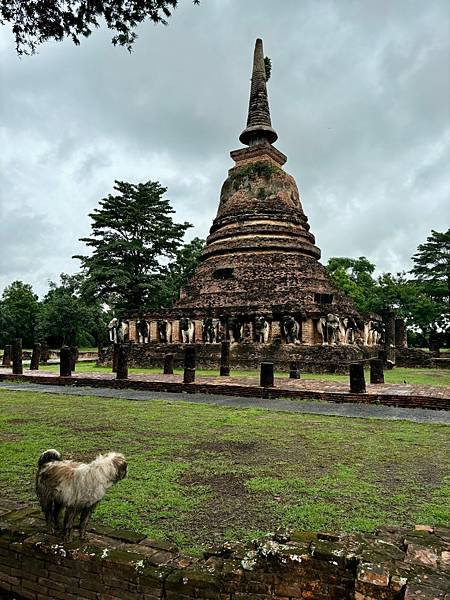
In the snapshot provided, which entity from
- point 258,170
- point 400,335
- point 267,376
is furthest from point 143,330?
point 400,335

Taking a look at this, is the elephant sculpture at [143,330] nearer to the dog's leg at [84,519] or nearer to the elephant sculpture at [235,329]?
the elephant sculpture at [235,329]

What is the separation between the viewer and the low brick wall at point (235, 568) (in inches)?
87.1

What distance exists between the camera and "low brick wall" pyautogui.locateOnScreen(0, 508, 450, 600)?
221 centimetres

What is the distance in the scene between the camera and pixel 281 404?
397 inches

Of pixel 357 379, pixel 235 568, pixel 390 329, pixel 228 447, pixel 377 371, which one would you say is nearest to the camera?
pixel 235 568

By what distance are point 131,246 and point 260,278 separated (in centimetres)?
1211

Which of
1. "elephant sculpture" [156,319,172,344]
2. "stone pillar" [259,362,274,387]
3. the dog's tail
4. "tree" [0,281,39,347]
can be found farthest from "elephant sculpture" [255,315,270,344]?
"tree" [0,281,39,347]

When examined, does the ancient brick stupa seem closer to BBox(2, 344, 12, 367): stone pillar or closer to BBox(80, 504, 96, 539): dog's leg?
BBox(2, 344, 12, 367): stone pillar

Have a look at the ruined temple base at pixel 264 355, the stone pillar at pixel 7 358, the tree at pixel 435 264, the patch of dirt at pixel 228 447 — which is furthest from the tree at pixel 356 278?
the patch of dirt at pixel 228 447

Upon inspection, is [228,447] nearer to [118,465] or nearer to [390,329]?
[118,465]

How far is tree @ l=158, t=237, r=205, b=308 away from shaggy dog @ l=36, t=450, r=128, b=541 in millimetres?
27086

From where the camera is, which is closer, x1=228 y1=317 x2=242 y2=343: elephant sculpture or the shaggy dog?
the shaggy dog

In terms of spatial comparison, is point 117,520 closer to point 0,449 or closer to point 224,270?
Result: point 0,449

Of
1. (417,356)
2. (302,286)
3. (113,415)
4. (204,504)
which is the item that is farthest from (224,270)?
(204,504)
